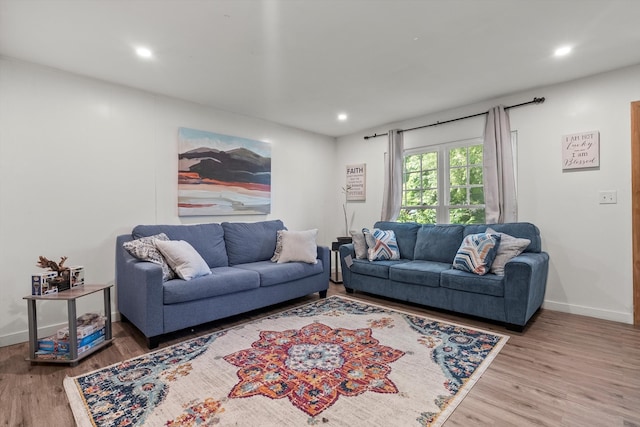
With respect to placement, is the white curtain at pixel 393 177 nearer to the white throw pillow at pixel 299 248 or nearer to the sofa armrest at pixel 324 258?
the sofa armrest at pixel 324 258

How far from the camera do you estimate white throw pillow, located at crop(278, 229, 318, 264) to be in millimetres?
3699

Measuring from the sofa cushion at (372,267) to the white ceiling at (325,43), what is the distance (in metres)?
1.98

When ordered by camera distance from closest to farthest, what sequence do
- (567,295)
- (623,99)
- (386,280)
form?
(623,99) < (567,295) < (386,280)

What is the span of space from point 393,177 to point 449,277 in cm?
191

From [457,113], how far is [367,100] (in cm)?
126

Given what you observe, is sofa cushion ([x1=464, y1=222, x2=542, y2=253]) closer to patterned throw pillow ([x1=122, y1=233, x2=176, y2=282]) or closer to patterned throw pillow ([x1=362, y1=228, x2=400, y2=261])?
patterned throw pillow ([x1=362, y1=228, x2=400, y2=261])

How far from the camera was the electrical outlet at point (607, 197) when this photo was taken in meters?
3.03

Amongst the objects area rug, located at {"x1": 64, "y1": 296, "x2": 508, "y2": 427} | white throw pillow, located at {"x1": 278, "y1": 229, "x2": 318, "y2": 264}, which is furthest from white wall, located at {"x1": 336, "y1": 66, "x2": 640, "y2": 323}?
white throw pillow, located at {"x1": 278, "y1": 229, "x2": 318, "y2": 264}

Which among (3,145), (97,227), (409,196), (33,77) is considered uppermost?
(33,77)

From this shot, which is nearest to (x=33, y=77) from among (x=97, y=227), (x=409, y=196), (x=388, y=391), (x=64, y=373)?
(x=97, y=227)

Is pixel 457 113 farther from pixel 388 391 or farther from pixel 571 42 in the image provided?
pixel 388 391

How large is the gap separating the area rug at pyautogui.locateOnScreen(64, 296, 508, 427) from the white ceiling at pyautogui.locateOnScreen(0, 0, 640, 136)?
7.82ft

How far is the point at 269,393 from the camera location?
1.85 meters

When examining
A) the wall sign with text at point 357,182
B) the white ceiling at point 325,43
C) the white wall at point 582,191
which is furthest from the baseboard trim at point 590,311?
the wall sign with text at point 357,182
